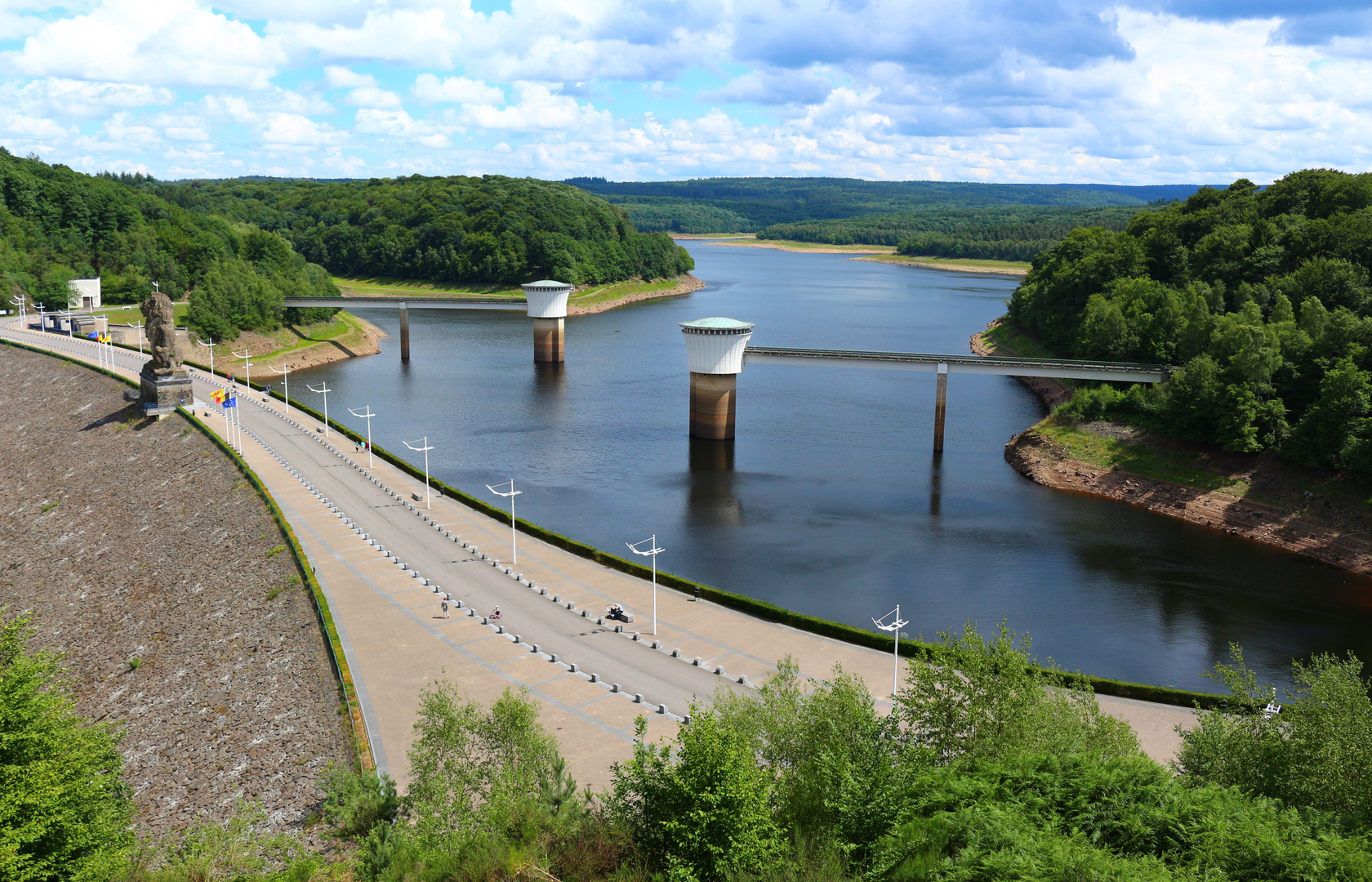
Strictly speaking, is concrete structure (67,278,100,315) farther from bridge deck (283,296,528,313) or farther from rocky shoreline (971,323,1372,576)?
rocky shoreline (971,323,1372,576)

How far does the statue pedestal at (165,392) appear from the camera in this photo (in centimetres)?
7800

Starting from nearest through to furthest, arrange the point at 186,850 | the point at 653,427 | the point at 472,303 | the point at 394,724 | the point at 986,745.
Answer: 1. the point at 986,745
2. the point at 186,850
3. the point at 394,724
4. the point at 653,427
5. the point at 472,303

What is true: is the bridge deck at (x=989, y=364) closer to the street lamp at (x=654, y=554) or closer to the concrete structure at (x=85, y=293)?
the street lamp at (x=654, y=554)

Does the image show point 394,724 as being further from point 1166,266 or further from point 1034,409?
point 1166,266

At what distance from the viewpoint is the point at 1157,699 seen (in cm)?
3481

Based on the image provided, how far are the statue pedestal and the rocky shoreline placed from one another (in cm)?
6788

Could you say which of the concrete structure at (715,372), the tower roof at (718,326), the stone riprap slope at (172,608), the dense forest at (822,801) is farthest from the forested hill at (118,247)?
the dense forest at (822,801)

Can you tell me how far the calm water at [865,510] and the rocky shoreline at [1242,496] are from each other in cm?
168

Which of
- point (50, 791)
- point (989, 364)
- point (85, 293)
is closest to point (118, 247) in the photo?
point (85, 293)

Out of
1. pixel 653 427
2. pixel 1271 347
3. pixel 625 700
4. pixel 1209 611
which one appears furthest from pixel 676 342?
pixel 625 700

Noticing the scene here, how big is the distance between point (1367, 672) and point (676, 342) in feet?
338

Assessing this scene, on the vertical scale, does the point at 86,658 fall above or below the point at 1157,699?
below

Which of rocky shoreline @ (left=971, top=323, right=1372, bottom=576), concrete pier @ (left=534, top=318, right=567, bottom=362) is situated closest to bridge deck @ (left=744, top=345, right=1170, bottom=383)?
rocky shoreline @ (left=971, top=323, right=1372, bottom=576)

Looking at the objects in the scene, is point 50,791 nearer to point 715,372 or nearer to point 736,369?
point 715,372
